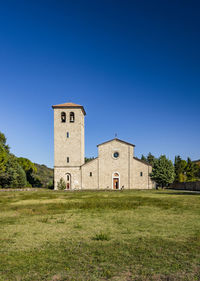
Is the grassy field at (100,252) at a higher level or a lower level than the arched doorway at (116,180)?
higher

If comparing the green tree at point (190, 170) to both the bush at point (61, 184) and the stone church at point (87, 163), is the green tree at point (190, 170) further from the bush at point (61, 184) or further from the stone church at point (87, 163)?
the bush at point (61, 184)

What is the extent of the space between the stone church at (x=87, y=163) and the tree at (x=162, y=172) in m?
1.43

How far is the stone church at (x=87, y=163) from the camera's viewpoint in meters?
47.6

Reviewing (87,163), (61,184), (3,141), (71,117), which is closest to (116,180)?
(87,163)

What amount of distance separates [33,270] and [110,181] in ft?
143

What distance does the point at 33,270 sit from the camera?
193 inches

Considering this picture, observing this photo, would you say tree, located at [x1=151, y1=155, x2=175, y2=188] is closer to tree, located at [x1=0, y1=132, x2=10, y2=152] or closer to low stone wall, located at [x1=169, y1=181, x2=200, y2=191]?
low stone wall, located at [x1=169, y1=181, x2=200, y2=191]

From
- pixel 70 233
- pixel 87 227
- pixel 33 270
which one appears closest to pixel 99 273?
pixel 33 270

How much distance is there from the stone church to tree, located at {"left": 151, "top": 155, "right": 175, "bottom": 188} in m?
1.43

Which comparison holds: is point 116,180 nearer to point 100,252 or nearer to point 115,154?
point 115,154

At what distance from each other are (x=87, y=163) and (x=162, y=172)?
15.1m

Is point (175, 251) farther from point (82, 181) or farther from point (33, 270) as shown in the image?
point (82, 181)

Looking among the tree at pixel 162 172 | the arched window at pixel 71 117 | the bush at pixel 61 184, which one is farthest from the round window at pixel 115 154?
the bush at pixel 61 184

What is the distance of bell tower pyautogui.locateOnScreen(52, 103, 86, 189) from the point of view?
156 feet
